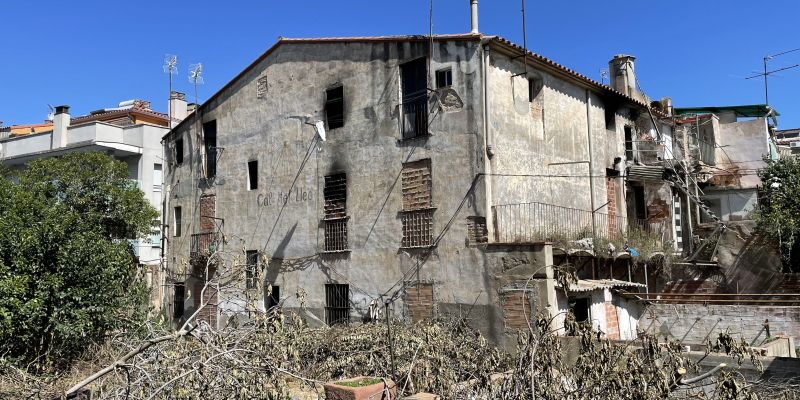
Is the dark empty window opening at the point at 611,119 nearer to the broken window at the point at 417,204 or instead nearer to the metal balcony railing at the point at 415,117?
the metal balcony railing at the point at 415,117

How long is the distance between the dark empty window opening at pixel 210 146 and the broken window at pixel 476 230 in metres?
11.0

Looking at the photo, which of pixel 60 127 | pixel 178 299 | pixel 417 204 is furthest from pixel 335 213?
pixel 60 127

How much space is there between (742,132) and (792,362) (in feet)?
58.5

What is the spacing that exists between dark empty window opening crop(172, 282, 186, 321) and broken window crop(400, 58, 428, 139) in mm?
12007

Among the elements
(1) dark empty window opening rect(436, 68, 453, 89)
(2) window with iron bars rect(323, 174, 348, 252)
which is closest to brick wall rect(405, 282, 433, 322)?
(2) window with iron bars rect(323, 174, 348, 252)

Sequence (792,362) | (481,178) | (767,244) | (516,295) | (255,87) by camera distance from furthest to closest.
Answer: (255,87)
(767,244)
(481,178)
(516,295)
(792,362)

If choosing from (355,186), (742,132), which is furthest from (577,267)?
(742,132)

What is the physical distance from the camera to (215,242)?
2100 centimetres

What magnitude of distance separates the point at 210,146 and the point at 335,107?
260 inches

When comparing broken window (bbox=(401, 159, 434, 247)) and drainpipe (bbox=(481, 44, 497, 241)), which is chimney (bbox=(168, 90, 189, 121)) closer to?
broken window (bbox=(401, 159, 434, 247))

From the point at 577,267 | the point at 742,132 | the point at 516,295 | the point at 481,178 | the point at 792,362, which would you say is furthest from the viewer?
the point at 742,132

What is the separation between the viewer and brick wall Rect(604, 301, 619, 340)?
15.9 m

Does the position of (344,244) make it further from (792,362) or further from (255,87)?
(792,362)

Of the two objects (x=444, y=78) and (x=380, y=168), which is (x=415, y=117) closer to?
(x=444, y=78)
